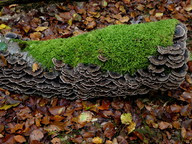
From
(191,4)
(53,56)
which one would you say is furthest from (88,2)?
(53,56)

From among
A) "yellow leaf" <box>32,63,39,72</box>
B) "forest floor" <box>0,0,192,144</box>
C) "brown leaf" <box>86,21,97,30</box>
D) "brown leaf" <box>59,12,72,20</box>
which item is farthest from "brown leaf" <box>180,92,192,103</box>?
"brown leaf" <box>59,12,72,20</box>

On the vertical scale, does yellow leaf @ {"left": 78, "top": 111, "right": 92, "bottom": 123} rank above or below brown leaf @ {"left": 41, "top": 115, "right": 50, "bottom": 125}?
above

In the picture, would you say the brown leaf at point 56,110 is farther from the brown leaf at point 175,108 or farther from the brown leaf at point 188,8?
the brown leaf at point 188,8

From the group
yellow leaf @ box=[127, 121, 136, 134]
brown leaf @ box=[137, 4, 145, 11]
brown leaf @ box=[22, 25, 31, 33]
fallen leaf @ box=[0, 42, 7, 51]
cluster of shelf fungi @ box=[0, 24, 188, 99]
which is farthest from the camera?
brown leaf @ box=[137, 4, 145, 11]

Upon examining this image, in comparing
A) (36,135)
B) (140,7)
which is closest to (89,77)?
(36,135)

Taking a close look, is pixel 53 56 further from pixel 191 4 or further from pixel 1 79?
pixel 191 4

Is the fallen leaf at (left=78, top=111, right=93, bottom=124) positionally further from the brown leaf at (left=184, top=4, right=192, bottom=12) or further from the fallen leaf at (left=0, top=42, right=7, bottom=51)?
the brown leaf at (left=184, top=4, right=192, bottom=12)
